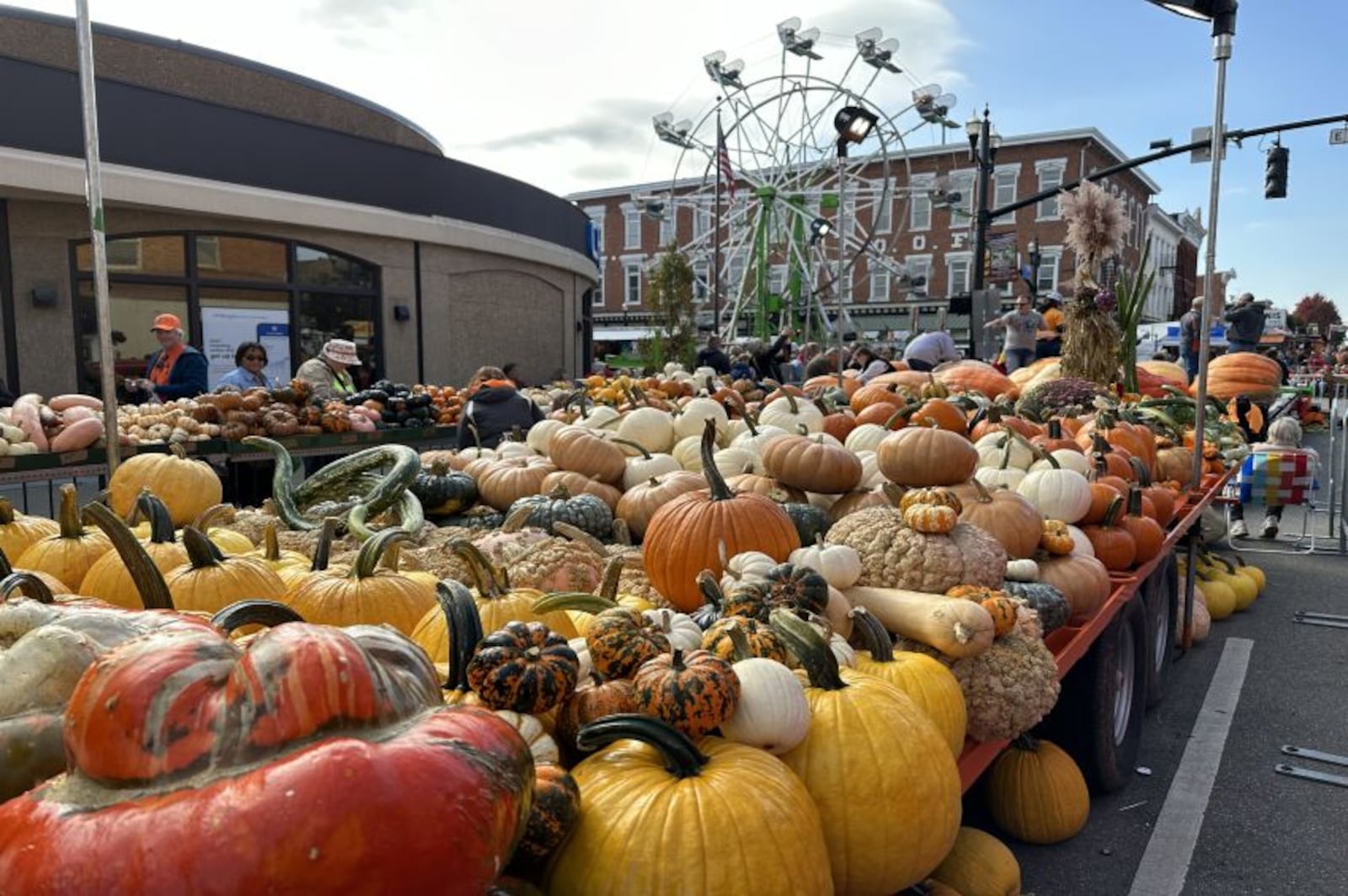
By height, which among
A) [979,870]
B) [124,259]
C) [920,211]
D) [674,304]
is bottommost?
[979,870]

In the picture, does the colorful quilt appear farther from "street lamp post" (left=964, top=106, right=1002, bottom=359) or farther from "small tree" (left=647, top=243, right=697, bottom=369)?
"small tree" (left=647, top=243, right=697, bottom=369)

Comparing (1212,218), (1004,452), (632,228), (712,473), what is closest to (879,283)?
(632,228)

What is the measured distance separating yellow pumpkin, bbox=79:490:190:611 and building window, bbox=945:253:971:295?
51.3 m

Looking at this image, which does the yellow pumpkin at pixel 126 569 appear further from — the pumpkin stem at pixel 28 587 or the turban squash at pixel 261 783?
the turban squash at pixel 261 783

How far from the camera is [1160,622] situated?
4.70 m

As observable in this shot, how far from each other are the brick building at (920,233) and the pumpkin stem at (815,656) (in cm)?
4127

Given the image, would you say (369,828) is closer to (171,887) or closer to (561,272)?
(171,887)

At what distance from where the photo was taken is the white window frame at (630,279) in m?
59.2

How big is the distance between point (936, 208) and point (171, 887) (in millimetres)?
53527

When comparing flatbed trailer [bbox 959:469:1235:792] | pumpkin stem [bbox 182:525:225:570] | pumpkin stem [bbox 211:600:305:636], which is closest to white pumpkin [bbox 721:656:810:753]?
flatbed trailer [bbox 959:469:1235:792]

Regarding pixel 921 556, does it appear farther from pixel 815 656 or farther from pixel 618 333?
pixel 618 333

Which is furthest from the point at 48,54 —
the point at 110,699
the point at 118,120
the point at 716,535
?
the point at 110,699

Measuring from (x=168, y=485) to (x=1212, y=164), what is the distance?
627cm

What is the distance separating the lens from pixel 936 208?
49906 millimetres
